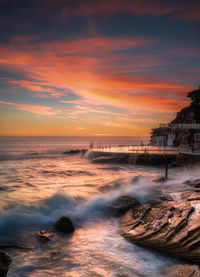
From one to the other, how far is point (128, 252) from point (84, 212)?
223 inches

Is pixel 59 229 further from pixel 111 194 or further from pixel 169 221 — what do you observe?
pixel 111 194

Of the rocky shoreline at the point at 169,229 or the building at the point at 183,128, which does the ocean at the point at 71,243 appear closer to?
the rocky shoreline at the point at 169,229

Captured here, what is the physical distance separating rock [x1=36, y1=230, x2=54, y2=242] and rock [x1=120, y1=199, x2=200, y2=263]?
138 inches

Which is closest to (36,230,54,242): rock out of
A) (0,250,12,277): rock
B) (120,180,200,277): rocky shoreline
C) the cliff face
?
(0,250,12,277): rock

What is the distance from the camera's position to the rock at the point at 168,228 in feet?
23.6

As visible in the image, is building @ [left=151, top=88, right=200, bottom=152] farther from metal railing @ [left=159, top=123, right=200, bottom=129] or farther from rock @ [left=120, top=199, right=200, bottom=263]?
rock @ [left=120, top=199, right=200, bottom=263]

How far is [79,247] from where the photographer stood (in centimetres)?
851

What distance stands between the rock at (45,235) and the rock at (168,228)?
352 cm

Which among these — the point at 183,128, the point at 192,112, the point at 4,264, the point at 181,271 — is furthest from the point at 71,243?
the point at 192,112

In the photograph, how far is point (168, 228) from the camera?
836 centimetres

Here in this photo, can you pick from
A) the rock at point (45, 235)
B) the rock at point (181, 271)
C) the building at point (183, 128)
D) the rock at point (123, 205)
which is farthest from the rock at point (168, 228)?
the building at point (183, 128)

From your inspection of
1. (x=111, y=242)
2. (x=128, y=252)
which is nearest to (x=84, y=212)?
(x=111, y=242)

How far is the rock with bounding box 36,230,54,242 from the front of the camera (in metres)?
9.08

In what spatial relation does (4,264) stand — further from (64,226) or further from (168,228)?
(168,228)
